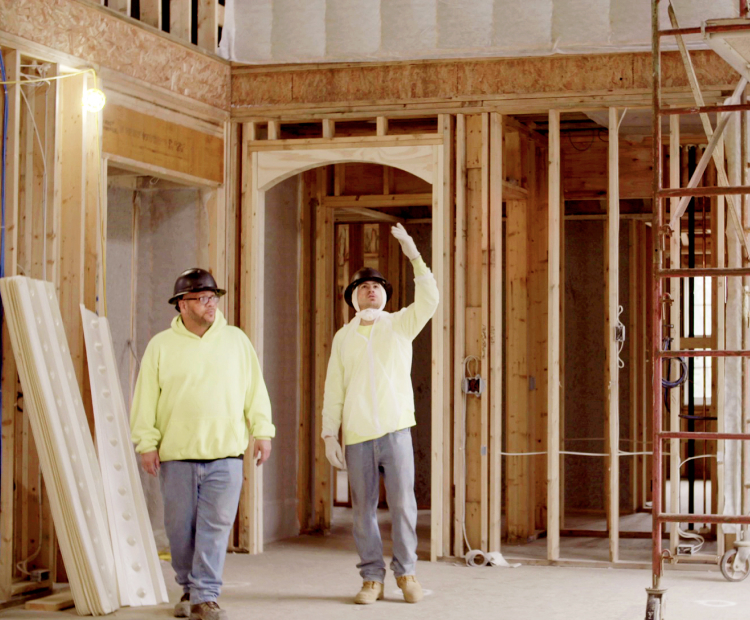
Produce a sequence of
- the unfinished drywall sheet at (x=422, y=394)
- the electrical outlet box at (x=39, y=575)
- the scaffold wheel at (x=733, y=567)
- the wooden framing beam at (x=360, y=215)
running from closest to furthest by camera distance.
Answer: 1. the electrical outlet box at (x=39, y=575)
2. the scaffold wheel at (x=733, y=567)
3. the wooden framing beam at (x=360, y=215)
4. the unfinished drywall sheet at (x=422, y=394)

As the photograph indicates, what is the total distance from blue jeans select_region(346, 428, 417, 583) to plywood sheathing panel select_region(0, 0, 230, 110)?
250 cm

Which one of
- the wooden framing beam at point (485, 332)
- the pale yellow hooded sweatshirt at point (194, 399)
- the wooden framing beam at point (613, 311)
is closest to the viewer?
the pale yellow hooded sweatshirt at point (194, 399)

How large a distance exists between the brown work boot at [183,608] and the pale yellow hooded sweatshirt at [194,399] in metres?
0.67

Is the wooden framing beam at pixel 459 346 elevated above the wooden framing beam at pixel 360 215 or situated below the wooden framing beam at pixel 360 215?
below

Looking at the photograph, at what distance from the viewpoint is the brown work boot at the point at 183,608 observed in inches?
199

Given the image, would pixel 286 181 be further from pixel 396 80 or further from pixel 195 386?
pixel 195 386

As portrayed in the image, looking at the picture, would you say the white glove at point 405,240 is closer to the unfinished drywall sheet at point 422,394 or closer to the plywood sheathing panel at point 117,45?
the plywood sheathing panel at point 117,45

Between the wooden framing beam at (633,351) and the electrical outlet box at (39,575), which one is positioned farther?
the wooden framing beam at (633,351)

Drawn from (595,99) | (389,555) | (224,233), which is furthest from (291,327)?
(595,99)

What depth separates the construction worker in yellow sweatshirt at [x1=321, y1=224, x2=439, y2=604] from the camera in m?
5.37

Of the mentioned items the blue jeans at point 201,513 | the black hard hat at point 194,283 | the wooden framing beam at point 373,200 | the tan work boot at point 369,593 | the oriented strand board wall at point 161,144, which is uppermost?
the oriented strand board wall at point 161,144

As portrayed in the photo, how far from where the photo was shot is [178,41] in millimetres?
6562

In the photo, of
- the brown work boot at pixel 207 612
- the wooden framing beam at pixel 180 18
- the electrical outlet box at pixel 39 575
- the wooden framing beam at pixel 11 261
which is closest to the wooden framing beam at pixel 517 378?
the wooden framing beam at pixel 180 18

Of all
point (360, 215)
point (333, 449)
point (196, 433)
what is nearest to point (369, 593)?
point (333, 449)
